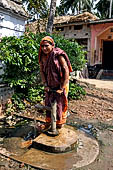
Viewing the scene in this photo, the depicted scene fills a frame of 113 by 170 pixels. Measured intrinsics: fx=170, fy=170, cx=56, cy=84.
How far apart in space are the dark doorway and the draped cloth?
12.2 m

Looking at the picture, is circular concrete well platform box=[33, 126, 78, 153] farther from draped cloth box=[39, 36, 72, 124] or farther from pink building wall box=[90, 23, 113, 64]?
pink building wall box=[90, 23, 113, 64]

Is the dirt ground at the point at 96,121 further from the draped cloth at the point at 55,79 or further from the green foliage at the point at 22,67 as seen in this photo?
the green foliage at the point at 22,67

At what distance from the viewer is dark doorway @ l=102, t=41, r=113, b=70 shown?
14.6 m

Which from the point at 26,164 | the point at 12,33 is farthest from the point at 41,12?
the point at 26,164

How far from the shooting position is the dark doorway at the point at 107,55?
1463cm

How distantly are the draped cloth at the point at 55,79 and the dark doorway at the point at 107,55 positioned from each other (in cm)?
1222

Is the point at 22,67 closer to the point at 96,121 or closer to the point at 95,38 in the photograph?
the point at 96,121

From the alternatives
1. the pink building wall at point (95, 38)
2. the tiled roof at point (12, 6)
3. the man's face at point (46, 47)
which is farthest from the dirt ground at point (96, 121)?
the pink building wall at point (95, 38)

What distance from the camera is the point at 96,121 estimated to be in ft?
15.4

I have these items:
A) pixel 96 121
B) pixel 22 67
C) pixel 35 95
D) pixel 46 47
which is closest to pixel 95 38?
pixel 35 95

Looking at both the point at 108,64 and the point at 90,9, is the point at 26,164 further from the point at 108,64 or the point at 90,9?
the point at 90,9

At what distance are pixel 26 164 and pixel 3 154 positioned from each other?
0.50 meters

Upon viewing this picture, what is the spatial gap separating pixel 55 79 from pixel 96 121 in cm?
227

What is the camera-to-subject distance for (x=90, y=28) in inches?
506
